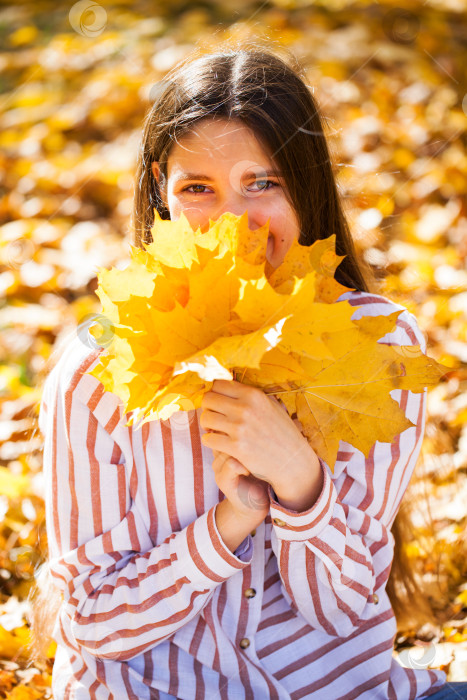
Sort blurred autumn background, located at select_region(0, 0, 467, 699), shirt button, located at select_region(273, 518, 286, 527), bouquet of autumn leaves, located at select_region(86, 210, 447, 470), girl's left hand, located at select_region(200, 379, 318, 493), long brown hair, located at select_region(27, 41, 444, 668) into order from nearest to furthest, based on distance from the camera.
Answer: bouquet of autumn leaves, located at select_region(86, 210, 447, 470)
girl's left hand, located at select_region(200, 379, 318, 493)
shirt button, located at select_region(273, 518, 286, 527)
long brown hair, located at select_region(27, 41, 444, 668)
blurred autumn background, located at select_region(0, 0, 467, 699)

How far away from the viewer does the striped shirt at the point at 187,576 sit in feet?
3.29

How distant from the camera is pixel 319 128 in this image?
1.19m

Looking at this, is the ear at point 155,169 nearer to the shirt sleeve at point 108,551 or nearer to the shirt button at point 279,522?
the shirt sleeve at point 108,551

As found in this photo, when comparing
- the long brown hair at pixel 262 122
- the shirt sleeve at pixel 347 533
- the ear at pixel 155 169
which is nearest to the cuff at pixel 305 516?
the shirt sleeve at pixel 347 533

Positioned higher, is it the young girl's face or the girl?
the young girl's face

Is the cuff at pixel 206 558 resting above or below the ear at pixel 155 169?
below

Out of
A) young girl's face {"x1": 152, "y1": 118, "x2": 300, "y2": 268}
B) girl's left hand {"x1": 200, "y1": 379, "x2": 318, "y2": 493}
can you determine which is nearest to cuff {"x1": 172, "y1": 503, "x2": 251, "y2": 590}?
girl's left hand {"x1": 200, "y1": 379, "x2": 318, "y2": 493}

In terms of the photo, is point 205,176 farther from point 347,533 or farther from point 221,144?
point 347,533

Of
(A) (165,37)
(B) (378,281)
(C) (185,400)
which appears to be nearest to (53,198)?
(A) (165,37)

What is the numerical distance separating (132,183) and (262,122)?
2.92 feet

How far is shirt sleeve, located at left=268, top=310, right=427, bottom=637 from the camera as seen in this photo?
3.14 feet

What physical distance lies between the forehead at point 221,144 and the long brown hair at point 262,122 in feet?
0.04

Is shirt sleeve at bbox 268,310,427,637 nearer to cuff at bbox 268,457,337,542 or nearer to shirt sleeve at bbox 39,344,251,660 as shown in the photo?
cuff at bbox 268,457,337,542

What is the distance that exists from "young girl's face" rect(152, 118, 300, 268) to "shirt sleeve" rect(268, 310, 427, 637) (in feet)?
1.02
